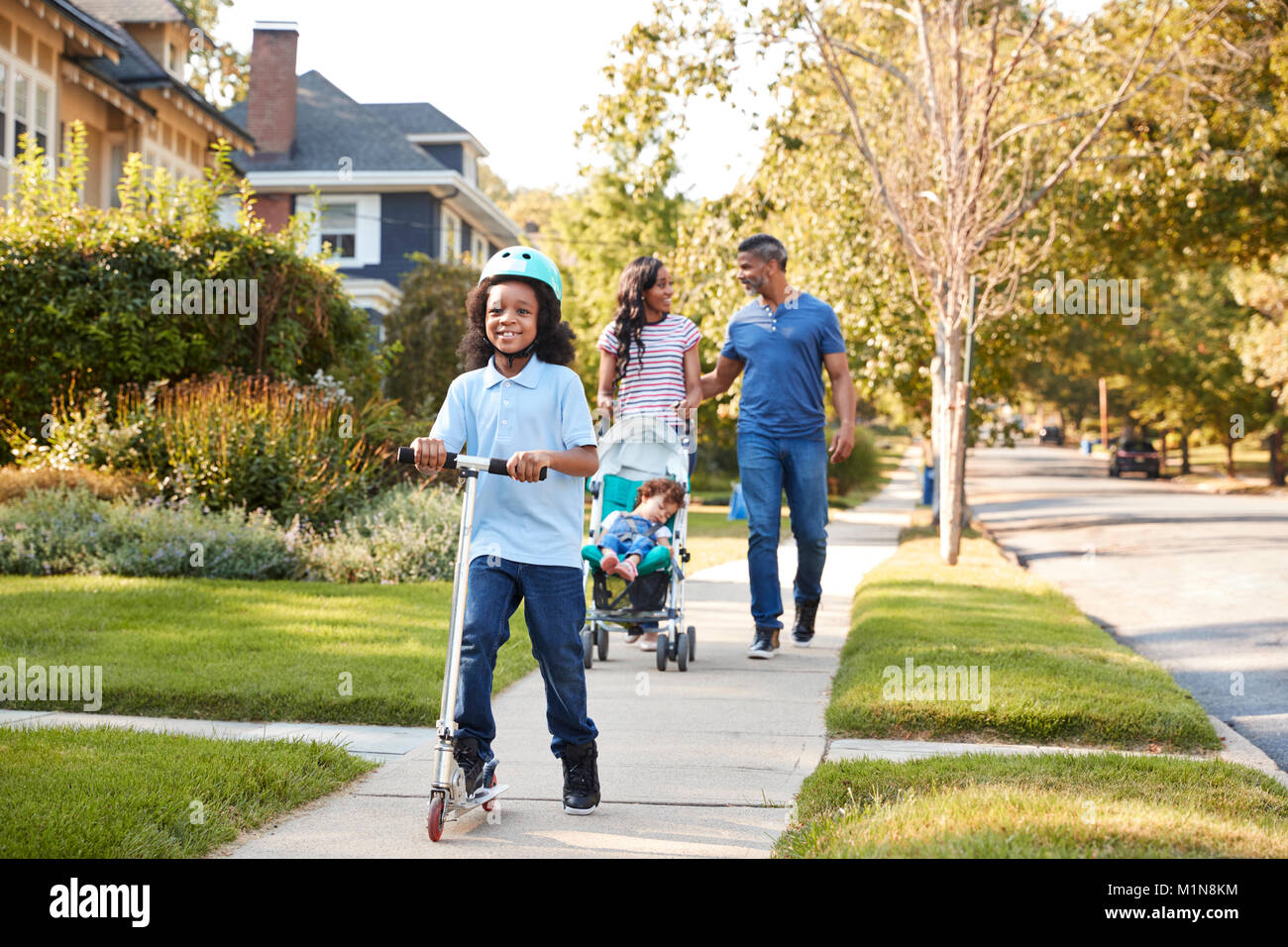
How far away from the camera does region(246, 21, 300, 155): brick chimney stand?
34.8 meters

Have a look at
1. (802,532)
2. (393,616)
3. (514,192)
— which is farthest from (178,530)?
(514,192)

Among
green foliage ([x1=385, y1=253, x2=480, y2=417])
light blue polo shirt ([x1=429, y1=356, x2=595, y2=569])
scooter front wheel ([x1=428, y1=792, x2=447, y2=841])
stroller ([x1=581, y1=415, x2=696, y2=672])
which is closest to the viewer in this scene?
scooter front wheel ([x1=428, y1=792, x2=447, y2=841])

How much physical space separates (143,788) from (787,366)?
4892 millimetres

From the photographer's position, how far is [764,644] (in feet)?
26.5

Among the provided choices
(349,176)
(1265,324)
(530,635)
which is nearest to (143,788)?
(530,635)

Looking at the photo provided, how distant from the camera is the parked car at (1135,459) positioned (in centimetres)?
5225

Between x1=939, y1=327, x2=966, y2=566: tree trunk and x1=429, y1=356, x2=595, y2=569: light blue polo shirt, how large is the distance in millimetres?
10030

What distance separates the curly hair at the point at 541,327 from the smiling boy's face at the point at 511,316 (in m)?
0.04

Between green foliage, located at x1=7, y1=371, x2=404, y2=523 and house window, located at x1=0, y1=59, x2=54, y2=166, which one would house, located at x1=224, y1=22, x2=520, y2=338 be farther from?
green foliage, located at x1=7, y1=371, x2=404, y2=523

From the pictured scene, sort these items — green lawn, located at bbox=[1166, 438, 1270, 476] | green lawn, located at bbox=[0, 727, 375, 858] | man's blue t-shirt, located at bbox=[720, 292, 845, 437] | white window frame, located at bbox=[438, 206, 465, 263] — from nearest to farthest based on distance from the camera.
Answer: green lawn, located at bbox=[0, 727, 375, 858] → man's blue t-shirt, located at bbox=[720, 292, 845, 437] → white window frame, located at bbox=[438, 206, 465, 263] → green lawn, located at bbox=[1166, 438, 1270, 476]

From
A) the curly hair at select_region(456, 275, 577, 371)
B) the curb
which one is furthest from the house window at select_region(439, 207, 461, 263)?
the curly hair at select_region(456, 275, 577, 371)

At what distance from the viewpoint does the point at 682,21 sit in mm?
14031
